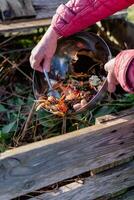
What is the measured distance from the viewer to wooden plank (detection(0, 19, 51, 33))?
7.16 ft

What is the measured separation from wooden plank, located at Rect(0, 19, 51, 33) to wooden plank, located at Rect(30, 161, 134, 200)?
835 millimetres

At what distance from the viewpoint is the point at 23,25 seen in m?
2.21

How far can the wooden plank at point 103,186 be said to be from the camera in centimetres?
178

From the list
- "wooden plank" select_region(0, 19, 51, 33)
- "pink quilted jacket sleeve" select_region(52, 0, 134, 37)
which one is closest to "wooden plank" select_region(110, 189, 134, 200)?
"pink quilted jacket sleeve" select_region(52, 0, 134, 37)

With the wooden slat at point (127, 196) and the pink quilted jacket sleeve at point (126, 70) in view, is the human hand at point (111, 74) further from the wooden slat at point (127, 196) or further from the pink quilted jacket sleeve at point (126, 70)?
the wooden slat at point (127, 196)

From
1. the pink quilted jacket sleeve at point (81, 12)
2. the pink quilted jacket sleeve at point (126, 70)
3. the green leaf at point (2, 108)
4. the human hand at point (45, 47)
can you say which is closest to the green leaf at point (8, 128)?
the green leaf at point (2, 108)

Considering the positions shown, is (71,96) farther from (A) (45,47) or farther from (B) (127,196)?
(B) (127,196)

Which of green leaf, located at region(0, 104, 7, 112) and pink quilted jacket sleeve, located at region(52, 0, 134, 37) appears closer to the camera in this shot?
pink quilted jacket sleeve, located at region(52, 0, 134, 37)

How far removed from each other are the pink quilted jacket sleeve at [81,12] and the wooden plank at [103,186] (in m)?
0.62

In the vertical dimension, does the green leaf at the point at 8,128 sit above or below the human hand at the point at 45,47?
below

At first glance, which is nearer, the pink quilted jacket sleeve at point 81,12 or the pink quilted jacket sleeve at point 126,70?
the pink quilted jacket sleeve at point 126,70

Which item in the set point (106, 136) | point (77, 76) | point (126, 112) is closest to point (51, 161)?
point (106, 136)

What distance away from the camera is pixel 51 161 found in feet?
5.30

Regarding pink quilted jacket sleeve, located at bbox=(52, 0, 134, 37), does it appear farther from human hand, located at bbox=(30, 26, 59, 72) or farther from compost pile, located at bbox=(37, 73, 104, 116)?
compost pile, located at bbox=(37, 73, 104, 116)
